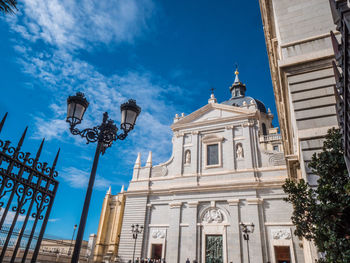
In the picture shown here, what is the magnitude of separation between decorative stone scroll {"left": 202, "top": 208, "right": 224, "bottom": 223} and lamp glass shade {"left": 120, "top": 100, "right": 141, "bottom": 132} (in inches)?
602

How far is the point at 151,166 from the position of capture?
23500mm

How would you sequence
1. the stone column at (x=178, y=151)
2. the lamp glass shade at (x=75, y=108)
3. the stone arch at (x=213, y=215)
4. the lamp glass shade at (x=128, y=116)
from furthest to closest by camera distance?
1. the stone column at (x=178, y=151)
2. the stone arch at (x=213, y=215)
3. the lamp glass shade at (x=128, y=116)
4. the lamp glass shade at (x=75, y=108)

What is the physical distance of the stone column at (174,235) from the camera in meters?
18.6

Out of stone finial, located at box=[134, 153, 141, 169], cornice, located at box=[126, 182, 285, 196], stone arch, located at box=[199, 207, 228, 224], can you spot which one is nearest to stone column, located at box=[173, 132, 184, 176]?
cornice, located at box=[126, 182, 285, 196]

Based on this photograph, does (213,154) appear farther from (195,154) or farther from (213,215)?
(213,215)

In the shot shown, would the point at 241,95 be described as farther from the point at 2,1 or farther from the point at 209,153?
the point at 2,1

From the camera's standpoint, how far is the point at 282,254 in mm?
16812

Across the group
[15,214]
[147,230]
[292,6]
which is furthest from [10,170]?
[147,230]

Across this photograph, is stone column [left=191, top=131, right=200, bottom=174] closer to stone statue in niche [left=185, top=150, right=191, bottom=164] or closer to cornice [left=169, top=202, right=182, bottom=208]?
stone statue in niche [left=185, top=150, right=191, bottom=164]

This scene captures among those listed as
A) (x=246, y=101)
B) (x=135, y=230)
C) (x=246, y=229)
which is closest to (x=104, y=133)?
(x=246, y=229)

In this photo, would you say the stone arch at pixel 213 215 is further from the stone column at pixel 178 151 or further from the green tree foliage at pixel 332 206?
the green tree foliage at pixel 332 206

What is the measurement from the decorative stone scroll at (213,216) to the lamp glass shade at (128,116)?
50.2ft

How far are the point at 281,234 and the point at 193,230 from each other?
6267 millimetres

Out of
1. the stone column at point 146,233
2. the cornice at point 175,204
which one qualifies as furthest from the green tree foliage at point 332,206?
the stone column at point 146,233
